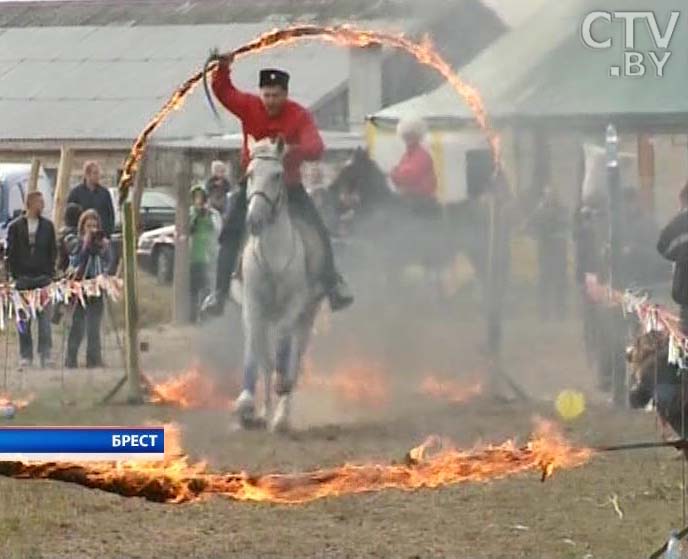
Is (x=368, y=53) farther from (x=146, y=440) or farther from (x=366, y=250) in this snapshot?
(x=146, y=440)

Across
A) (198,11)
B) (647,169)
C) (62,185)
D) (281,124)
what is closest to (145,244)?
(62,185)

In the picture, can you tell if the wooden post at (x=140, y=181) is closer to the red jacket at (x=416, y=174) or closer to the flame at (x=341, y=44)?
the flame at (x=341, y=44)

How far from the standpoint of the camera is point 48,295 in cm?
497

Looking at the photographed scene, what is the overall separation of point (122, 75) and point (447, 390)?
118 cm

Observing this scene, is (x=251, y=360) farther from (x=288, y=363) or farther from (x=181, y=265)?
(x=181, y=265)

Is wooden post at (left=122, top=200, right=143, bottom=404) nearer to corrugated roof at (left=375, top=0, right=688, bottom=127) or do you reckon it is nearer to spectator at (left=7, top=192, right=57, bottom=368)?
spectator at (left=7, top=192, right=57, bottom=368)

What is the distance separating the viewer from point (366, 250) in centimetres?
480

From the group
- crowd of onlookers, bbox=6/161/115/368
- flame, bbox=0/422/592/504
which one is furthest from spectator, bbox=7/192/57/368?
flame, bbox=0/422/592/504

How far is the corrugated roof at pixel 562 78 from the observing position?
4.56 m

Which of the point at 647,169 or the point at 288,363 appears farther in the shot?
the point at 288,363

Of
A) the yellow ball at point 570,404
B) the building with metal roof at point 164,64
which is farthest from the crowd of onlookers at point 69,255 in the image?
the yellow ball at point 570,404

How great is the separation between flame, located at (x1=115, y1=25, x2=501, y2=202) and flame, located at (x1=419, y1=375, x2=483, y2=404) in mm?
595

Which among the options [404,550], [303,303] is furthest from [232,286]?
[404,550]

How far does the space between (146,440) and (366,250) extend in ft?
2.51
